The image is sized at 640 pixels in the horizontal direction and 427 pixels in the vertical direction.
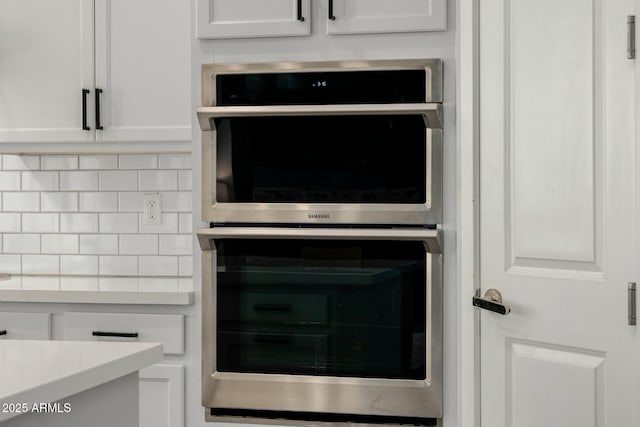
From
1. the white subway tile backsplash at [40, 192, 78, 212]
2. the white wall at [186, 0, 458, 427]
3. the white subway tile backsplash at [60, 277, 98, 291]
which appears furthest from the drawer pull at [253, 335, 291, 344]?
the white subway tile backsplash at [40, 192, 78, 212]

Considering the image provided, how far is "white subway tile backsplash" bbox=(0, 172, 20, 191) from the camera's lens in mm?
3168

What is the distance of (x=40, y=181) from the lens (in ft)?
10.3

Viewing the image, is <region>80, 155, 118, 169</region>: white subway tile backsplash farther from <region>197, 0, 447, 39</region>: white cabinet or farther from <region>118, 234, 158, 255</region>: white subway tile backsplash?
<region>197, 0, 447, 39</region>: white cabinet

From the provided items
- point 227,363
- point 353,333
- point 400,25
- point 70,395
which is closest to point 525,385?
point 353,333

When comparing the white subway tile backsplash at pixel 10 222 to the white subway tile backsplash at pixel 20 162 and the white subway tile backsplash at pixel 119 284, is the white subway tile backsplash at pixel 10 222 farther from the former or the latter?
the white subway tile backsplash at pixel 119 284

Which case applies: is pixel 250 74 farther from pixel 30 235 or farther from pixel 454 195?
pixel 30 235

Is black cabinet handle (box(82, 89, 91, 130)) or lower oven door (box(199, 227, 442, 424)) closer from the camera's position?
lower oven door (box(199, 227, 442, 424))

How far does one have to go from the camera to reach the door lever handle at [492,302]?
204cm

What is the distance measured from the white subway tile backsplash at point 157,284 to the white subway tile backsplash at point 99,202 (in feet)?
1.10

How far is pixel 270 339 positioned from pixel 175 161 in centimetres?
94

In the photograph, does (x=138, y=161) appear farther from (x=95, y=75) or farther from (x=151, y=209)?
(x=95, y=75)

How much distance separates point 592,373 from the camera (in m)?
1.86

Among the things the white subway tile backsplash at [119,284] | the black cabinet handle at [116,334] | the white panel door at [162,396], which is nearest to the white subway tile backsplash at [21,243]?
the white subway tile backsplash at [119,284]

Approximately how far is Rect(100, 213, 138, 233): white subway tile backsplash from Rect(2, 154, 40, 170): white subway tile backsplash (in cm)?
36
